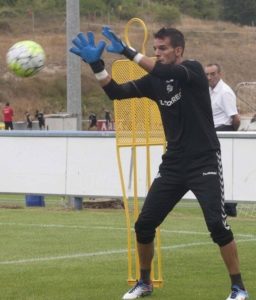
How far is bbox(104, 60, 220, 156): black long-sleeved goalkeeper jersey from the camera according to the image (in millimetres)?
9344

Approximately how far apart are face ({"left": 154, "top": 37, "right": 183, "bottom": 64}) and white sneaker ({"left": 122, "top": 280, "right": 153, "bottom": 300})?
6.68ft

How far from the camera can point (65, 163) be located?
1948cm

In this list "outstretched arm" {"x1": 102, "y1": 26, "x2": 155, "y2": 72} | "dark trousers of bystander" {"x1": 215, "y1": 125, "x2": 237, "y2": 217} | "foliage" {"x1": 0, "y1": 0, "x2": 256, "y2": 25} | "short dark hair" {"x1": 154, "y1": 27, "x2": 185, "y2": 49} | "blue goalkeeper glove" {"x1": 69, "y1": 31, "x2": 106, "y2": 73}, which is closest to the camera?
"outstretched arm" {"x1": 102, "y1": 26, "x2": 155, "y2": 72}

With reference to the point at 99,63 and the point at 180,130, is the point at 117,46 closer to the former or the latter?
the point at 99,63

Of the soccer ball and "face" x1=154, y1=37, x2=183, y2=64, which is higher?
"face" x1=154, y1=37, x2=183, y2=64

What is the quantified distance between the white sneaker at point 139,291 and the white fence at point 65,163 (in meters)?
8.24

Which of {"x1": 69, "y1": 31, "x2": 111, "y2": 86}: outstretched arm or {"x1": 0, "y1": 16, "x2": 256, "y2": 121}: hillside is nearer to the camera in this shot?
{"x1": 69, "y1": 31, "x2": 111, "y2": 86}: outstretched arm

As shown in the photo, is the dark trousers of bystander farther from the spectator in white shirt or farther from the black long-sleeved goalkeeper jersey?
the black long-sleeved goalkeeper jersey

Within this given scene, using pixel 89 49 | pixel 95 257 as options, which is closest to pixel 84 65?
pixel 95 257

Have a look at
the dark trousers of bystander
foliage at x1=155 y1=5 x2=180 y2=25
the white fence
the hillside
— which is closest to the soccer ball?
the dark trousers of bystander

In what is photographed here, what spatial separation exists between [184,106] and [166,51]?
482 millimetres

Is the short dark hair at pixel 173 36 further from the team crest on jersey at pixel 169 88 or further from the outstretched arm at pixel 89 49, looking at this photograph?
the outstretched arm at pixel 89 49

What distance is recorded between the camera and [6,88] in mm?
84062

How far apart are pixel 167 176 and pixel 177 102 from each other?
67cm
